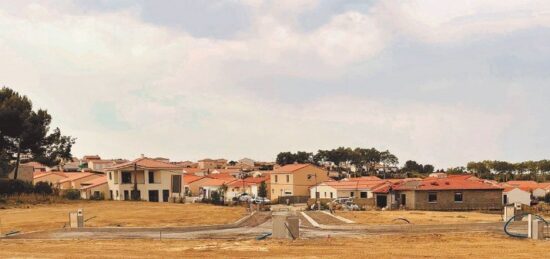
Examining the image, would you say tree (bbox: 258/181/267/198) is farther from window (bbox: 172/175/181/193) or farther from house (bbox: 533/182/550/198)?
house (bbox: 533/182/550/198)

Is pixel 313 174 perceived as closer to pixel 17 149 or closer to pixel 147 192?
pixel 147 192

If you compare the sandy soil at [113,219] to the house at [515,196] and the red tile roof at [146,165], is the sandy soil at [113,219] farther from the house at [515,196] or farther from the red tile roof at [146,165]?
the house at [515,196]

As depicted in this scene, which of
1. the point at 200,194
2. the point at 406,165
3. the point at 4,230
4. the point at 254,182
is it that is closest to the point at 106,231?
the point at 4,230

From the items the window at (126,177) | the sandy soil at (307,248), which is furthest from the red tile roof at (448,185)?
the sandy soil at (307,248)

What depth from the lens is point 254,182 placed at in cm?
11019

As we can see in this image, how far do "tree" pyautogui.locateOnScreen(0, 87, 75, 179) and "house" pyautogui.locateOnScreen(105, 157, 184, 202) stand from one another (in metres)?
7.57

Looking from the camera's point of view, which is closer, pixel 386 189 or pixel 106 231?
pixel 106 231

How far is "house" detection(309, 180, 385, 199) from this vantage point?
274ft

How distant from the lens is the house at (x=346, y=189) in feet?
274

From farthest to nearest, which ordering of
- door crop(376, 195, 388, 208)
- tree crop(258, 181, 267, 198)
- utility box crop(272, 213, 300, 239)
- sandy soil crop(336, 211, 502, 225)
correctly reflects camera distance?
tree crop(258, 181, 267, 198), door crop(376, 195, 388, 208), sandy soil crop(336, 211, 502, 225), utility box crop(272, 213, 300, 239)

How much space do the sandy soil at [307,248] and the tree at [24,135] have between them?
40.6 metres

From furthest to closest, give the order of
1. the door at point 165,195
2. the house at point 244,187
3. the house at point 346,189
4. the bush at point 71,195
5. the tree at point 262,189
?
the house at point 244,187, the tree at point 262,189, the house at point 346,189, the door at point 165,195, the bush at point 71,195

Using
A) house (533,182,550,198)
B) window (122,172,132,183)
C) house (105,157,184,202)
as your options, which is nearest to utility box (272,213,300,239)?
house (105,157,184,202)

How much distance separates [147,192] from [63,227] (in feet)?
137
